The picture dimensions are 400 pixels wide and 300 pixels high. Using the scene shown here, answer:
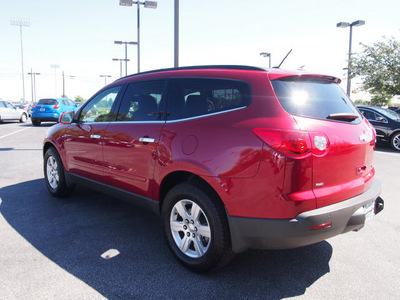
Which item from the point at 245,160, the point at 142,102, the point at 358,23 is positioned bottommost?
the point at 245,160

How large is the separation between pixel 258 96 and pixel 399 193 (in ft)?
14.1

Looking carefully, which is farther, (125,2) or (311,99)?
(125,2)

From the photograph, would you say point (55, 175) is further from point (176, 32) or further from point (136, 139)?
point (176, 32)

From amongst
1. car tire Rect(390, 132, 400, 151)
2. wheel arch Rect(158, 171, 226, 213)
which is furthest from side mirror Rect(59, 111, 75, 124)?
car tire Rect(390, 132, 400, 151)

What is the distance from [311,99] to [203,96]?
0.93 m

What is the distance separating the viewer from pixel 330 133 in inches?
98.4

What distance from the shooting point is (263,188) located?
7.83 ft

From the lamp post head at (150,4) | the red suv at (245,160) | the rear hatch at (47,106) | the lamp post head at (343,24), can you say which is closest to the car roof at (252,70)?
the red suv at (245,160)

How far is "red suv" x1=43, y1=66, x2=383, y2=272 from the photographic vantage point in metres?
2.36

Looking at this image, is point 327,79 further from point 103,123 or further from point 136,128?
Result: point 103,123

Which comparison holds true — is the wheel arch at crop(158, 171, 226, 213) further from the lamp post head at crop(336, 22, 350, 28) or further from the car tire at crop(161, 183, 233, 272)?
the lamp post head at crop(336, 22, 350, 28)

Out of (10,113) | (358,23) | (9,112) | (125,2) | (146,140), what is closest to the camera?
(146,140)

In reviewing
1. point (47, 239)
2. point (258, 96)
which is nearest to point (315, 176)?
point (258, 96)

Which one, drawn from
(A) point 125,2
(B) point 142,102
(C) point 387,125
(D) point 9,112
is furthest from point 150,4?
(B) point 142,102
